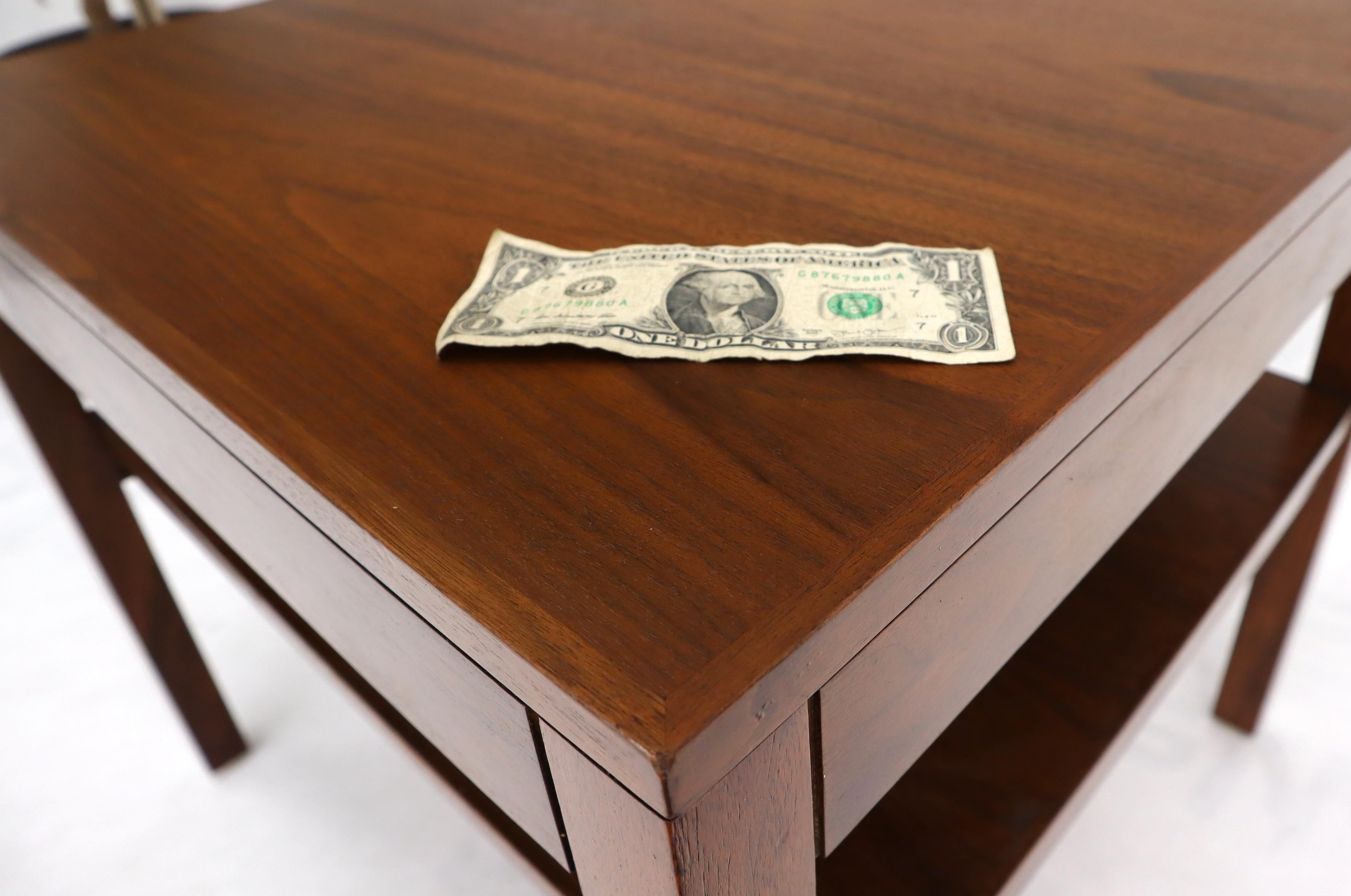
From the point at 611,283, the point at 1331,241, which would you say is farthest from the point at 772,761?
the point at 1331,241

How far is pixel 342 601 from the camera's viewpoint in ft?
1.40

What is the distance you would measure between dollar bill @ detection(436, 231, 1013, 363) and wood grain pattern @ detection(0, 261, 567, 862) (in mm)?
110

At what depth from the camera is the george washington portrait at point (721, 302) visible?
44cm

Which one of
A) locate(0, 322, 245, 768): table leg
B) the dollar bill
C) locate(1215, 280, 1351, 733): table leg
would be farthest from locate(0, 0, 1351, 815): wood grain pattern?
locate(1215, 280, 1351, 733): table leg

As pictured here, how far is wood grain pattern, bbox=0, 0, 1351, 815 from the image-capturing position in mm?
322

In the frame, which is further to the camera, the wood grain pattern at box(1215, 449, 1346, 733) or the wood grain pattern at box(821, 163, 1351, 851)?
the wood grain pattern at box(1215, 449, 1346, 733)

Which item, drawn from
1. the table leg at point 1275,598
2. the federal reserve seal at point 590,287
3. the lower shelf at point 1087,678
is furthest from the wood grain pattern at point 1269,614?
the federal reserve seal at point 590,287

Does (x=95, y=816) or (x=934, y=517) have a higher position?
(x=934, y=517)

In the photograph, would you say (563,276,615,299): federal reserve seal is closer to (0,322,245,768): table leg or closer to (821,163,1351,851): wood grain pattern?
(821,163,1351,851): wood grain pattern

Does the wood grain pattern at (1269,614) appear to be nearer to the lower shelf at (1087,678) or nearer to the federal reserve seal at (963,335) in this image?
the lower shelf at (1087,678)

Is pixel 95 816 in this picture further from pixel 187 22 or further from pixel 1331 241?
pixel 1331 241

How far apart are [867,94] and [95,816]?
981mm

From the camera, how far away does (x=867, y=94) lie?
26.6 inches

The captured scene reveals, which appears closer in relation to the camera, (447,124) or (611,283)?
(611,283)
